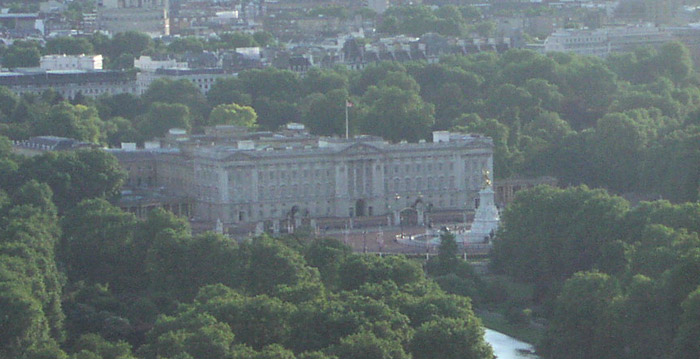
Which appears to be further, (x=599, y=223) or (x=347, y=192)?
(x=347, y=192)

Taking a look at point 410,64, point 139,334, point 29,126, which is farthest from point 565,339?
point 410,64

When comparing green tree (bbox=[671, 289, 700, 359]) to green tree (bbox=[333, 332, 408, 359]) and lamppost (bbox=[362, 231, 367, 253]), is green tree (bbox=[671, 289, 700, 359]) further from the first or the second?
lamppost (bbox=[362, 231, 367, 253])

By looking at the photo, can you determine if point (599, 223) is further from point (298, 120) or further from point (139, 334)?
point (298, 120)

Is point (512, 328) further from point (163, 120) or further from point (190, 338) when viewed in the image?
point (163, 120)

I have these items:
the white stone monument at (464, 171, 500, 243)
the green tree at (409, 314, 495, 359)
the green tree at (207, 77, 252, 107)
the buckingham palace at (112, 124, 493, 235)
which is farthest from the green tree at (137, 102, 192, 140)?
the green tree at (409, 314, 495, 359)

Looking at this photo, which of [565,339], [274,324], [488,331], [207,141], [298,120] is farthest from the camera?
[298,120]

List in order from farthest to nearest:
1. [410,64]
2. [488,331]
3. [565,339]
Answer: [410,64]
[488,331]
[565,339]
